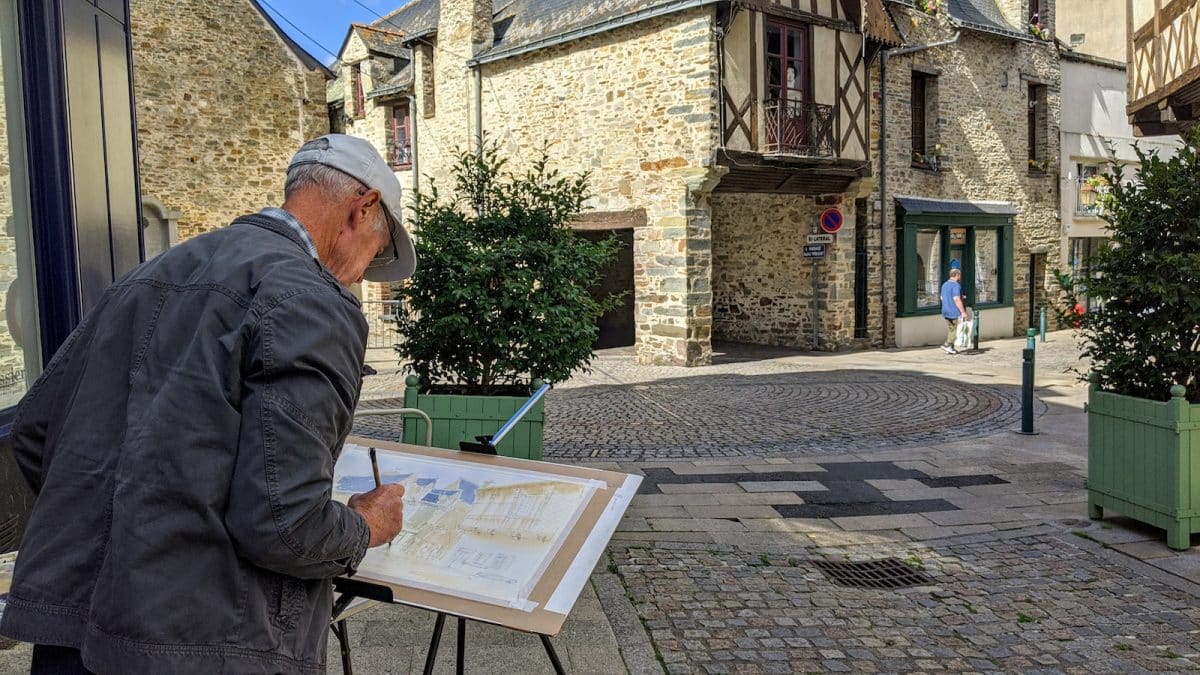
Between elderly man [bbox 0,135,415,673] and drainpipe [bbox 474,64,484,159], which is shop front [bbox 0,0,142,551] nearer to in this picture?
elderly man [bbox 0,135,415,673]

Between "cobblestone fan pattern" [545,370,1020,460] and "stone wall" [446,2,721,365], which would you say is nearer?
"cobblestone fan pattern" [545,370,1020,460]

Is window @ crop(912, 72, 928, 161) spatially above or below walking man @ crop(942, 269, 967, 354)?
above

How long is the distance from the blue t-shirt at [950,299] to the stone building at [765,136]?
108cm

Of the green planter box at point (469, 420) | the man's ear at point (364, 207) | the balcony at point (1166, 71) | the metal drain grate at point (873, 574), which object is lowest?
the metal drain grate at point (873, 574)

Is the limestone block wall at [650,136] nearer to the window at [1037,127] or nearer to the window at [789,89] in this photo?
the window at [789,89]

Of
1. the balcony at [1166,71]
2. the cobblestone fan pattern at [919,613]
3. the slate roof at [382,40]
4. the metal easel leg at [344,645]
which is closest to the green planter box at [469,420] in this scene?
the cobblestone fan pattern at [919,613]

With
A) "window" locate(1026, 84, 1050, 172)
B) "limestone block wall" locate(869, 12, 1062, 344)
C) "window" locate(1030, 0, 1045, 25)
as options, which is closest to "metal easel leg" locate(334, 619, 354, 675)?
"limestone block wall" locate(869, 12, 1062, 344)

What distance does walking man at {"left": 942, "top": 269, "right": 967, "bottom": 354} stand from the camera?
16375 millimetres

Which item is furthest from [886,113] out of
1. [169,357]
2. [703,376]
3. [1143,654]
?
[169,357]

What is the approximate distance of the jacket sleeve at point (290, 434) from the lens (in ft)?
4.80

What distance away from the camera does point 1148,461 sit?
16.9ft

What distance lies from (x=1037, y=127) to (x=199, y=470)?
74.3ft

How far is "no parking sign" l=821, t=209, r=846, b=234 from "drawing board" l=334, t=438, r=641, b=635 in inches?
569

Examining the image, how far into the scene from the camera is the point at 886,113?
17.2 metres
